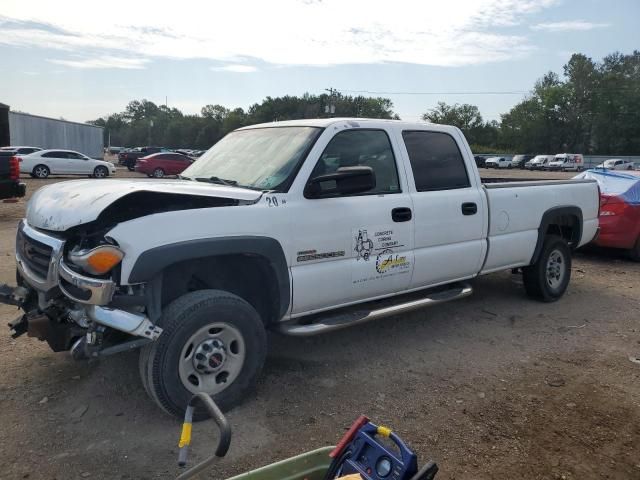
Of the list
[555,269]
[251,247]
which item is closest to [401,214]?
[251,247]

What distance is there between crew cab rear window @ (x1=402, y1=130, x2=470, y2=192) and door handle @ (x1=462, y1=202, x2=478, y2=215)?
0.20 meters

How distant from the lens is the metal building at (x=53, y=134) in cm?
3559

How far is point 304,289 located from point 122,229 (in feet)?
4.39

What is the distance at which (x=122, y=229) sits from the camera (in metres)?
3.12

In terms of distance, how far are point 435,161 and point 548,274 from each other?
237 centimetres

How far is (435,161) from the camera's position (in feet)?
16.4

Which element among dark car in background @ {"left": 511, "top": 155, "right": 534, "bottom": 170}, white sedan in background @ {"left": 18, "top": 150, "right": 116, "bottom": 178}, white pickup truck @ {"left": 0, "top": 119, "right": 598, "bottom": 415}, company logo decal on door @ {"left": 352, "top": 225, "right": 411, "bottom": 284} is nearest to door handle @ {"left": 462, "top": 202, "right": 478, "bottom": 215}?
white pickup truck @ {"left": 0, "top": 119, "right": 598, "bottom": 415}

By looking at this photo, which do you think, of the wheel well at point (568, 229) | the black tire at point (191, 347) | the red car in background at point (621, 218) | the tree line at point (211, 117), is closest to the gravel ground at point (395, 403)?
the black tire at point (191, 347)

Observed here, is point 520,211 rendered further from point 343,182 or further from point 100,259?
point 100,259

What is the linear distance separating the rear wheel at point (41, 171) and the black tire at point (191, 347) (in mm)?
25817

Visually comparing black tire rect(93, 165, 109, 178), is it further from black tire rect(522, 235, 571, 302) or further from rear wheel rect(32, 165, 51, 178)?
black tire rect(522, 235, 571, 302)

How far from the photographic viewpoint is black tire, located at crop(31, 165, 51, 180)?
84.4 ft

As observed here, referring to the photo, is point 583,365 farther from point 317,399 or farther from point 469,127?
point 469,127

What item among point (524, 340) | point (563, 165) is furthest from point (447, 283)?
point (563, 165)
